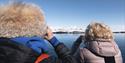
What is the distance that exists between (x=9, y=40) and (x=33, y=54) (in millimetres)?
265

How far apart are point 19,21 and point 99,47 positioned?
2.41 metres

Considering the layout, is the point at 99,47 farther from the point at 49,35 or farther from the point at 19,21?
the point at 19,21

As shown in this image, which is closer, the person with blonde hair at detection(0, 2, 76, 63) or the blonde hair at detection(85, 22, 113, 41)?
the person with blonde hair at detection(0, 2, 76, 63)

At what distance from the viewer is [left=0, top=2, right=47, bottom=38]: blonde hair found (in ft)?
9.23

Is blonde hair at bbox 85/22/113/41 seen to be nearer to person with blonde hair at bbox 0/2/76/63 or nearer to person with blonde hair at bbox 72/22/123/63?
person with blonde hair at bbox 72/22/123/63

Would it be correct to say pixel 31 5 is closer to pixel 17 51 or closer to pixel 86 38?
pixel 17 51

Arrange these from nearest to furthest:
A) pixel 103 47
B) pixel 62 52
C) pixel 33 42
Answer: pixel 33 42 < pixel 62 52 < pixel 103 47

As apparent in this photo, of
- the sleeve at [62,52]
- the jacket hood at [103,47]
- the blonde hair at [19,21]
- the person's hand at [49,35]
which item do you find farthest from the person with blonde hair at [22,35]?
the jacket hood at [103,47]

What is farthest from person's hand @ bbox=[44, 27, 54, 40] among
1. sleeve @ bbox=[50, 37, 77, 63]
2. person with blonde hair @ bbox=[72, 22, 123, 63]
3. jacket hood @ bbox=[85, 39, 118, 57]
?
jacket hood @ bbox=[85, 39, 118, 57]

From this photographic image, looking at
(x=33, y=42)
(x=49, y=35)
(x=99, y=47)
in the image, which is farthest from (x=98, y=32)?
(x=33, y=42)

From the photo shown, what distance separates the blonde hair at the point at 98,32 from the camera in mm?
5016

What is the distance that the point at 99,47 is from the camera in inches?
195

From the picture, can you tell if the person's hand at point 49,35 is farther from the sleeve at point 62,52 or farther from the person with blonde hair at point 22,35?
the person with blonde hair at point 22,35

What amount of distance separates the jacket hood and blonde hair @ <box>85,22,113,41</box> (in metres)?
0.08
